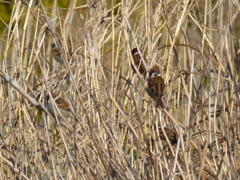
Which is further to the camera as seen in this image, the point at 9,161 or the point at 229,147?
the point at 9,161

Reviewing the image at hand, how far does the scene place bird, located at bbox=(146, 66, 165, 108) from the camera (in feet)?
6.71

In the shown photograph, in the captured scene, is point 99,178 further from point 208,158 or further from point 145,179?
point 208,158

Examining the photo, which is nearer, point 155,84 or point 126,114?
point 126,114

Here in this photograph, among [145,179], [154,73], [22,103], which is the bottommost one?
[145,179]

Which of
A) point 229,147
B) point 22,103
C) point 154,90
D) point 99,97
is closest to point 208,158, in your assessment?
point 229,147

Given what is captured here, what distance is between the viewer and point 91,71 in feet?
6.48

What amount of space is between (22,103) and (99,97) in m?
0.42

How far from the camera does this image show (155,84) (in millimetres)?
2127

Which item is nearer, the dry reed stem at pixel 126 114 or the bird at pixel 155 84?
the dry reed stem at pixel 126 114

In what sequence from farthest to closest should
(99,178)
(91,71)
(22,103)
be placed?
1. (22,103)
2. (91,71)
3. (99,178)

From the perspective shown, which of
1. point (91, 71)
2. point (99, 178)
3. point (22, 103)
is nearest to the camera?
point (99, 178)

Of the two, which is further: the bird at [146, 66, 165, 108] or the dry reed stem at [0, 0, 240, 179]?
the bird at [146, 66, 165, 108]

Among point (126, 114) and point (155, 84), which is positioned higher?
point (155, 84)

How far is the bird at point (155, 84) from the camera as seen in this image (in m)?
2.04
